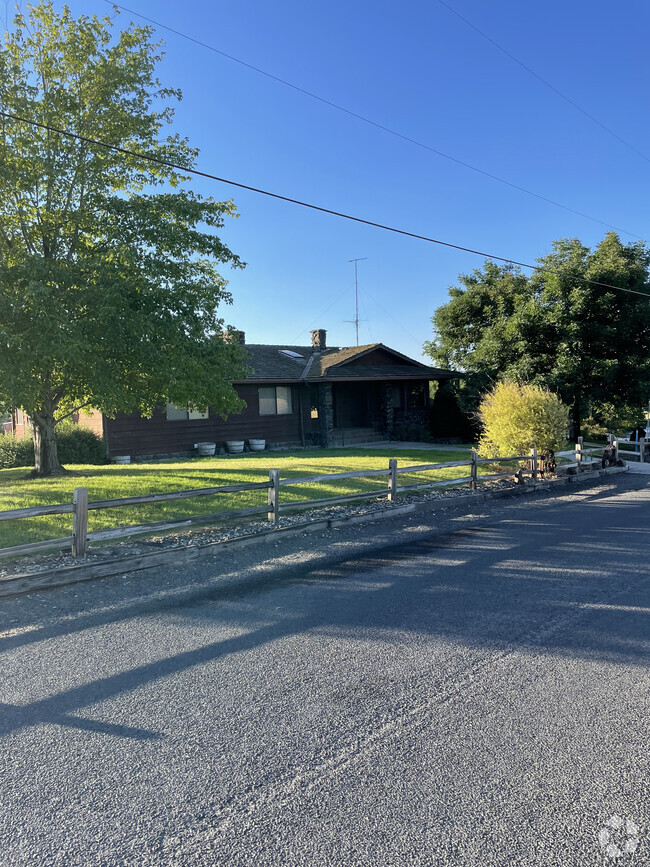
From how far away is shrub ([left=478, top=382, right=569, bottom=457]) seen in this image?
15.4m

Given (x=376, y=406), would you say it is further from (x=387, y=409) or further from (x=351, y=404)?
(x=351, y=404)

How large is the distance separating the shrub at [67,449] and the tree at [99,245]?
5.33 m

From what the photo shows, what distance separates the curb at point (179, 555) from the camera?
6168mm

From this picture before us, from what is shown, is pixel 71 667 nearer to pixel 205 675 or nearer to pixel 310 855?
pixel 205 675

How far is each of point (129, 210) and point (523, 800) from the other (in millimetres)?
12598

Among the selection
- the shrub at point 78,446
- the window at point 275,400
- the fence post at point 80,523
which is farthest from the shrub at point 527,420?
the shrub at point 78,446

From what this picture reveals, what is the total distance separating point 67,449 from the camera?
61.2 ft

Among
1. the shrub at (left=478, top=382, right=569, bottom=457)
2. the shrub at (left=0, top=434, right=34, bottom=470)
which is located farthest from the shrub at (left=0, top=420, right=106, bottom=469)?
the shrub at (left=478, top=382, right=569, bottom=457)

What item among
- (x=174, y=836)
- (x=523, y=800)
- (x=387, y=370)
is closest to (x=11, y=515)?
(x=174, y=836)

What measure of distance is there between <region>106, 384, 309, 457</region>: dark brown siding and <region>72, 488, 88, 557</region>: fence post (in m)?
13.1

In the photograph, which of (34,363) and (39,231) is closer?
(34,363)

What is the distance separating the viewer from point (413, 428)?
1063 inches

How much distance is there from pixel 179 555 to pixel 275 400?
1702 centimetres

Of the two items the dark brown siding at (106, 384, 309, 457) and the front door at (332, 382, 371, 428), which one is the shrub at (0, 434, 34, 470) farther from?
the front door at (332, 382, 371, 428)
